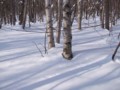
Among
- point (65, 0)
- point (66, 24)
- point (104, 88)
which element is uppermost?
point (65, 0)

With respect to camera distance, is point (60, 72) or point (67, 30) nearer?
point (60, 72)

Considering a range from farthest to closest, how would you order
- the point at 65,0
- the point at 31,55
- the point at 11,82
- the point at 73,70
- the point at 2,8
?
the point at 2,8 < the point at 31,55 < the point at 65,0 < the point at 73,70 < the point at 11,82

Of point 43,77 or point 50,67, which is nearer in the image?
point 43,77

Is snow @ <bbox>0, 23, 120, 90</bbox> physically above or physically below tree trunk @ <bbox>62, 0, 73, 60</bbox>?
below

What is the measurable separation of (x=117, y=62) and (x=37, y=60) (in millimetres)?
2370

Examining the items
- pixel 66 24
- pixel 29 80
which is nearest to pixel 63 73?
pixel 29 80

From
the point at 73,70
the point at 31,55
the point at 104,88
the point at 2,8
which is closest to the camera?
the point at 104,88

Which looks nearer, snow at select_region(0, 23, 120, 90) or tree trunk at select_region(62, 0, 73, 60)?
snow at select_region(0, 23, 120, 90)

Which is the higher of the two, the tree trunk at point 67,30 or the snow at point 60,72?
the tree trunk at point 67,30

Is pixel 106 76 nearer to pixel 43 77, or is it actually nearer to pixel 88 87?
pixel 88 87

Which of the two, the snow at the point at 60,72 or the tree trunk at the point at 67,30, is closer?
the snow at the point at 60,72

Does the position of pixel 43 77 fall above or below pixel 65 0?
below

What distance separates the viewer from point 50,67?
322 inches

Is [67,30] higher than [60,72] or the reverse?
higher
